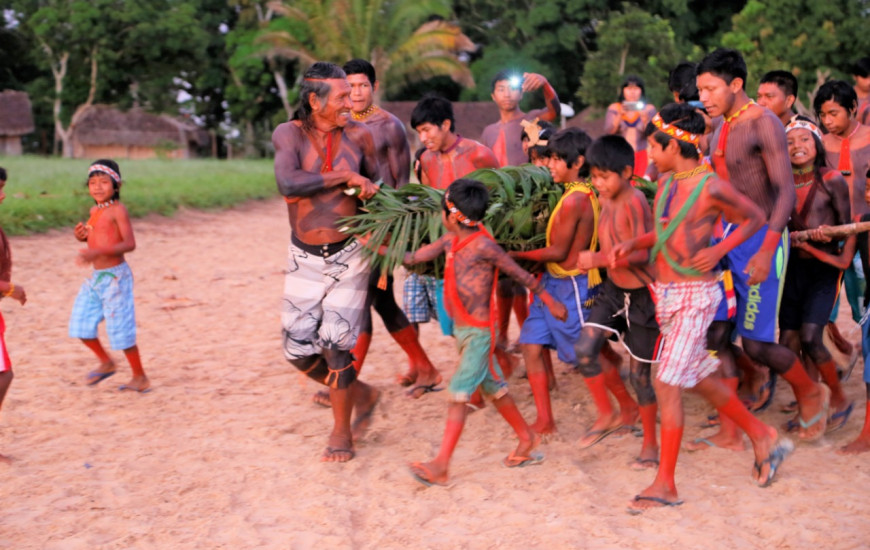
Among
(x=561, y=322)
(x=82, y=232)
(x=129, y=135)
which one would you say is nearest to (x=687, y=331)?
(x=561, y=322)

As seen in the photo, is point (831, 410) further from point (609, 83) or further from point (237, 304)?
point (609, 83)

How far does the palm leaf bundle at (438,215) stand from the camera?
486cm

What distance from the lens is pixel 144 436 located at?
208 inches

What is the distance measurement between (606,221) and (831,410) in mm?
1908

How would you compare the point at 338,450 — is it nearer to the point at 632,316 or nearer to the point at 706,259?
the point at 632,316

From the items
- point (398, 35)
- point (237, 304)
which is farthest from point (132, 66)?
point (237, 304)

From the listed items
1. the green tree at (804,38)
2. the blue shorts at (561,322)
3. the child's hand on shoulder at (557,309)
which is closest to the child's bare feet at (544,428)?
the blue shorts at (561,322)

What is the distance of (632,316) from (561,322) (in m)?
0.54

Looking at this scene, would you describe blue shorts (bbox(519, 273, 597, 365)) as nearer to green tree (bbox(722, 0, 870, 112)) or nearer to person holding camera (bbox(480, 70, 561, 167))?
person holding camera (bbox(480, 70, 561, 167))

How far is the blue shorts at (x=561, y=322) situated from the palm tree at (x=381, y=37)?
909 inches

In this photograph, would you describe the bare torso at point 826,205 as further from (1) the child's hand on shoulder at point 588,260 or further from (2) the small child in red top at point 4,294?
(2) the small child in red top at point 4,294

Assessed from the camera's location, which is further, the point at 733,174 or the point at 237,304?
the point at 237,304

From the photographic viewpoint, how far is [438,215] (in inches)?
196

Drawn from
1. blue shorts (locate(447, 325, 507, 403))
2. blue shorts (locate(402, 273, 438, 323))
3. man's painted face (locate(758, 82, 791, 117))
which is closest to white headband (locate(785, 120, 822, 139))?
man's painted face (locate(758, 82, 791, 117))
